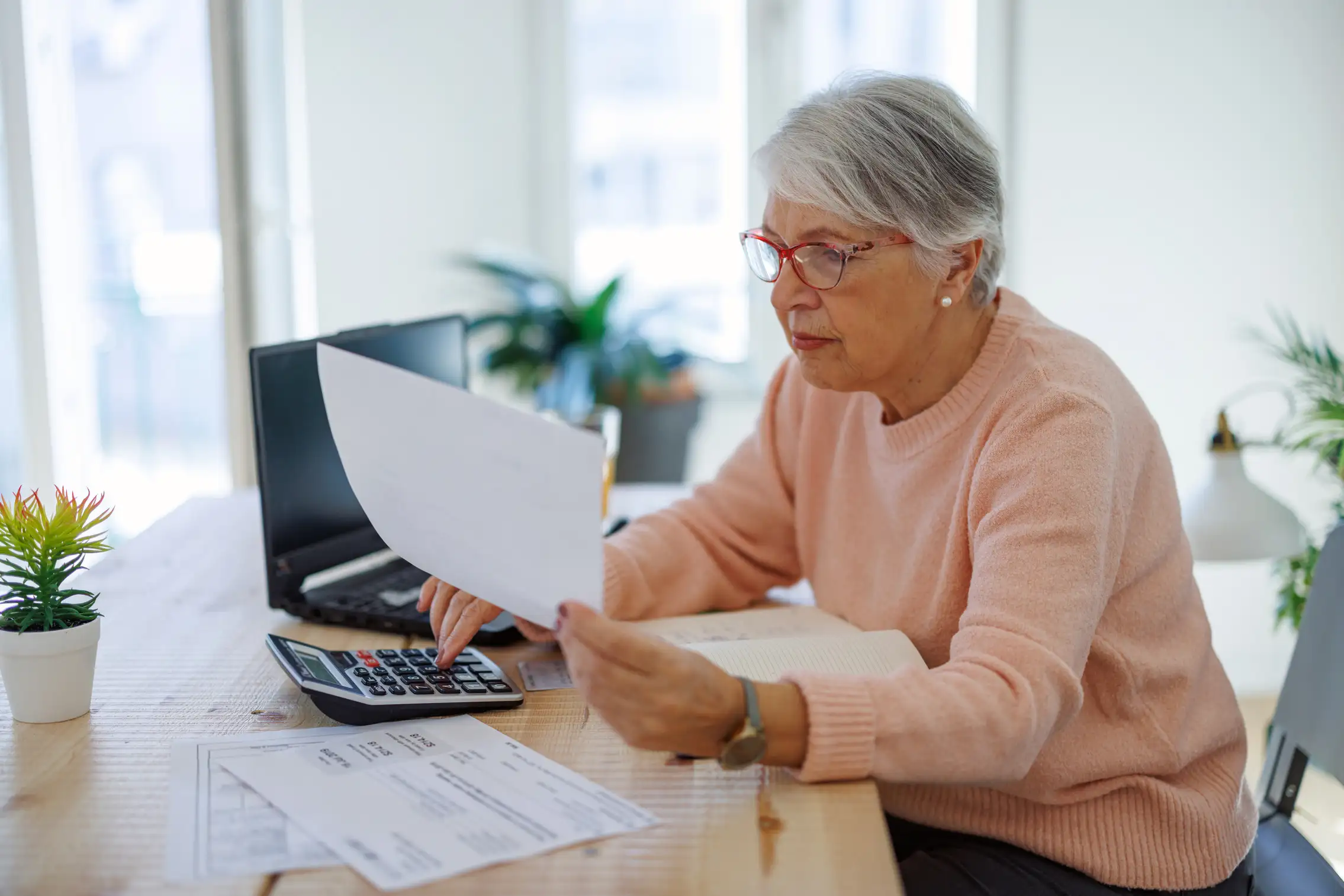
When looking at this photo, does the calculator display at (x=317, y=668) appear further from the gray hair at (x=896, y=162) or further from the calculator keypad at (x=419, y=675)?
the gray hair at (x=896, y=162)

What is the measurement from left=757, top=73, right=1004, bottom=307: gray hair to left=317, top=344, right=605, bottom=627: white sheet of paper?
0.39 meters

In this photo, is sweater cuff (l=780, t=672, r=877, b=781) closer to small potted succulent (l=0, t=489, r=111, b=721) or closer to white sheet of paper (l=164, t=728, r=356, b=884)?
white sheet of paper (l=164, t=728, r=356, b=884)

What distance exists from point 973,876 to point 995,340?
514mm

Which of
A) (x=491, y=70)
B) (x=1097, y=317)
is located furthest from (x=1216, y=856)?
(x=491, y=70)

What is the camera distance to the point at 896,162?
112 cm

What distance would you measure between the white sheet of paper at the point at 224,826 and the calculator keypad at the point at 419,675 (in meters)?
0.08

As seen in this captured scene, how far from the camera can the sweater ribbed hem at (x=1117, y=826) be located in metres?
1.08

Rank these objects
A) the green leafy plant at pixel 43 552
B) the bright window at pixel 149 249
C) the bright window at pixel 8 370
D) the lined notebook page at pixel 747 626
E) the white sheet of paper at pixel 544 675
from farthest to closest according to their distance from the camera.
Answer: the bright window at pixel 149 249 → the bright window at pixel 8 370 → the lined notebook page at pixel 747 626 → the white sheet of paper at pixel 544 675 → the green leafy plant at pixel 43 552

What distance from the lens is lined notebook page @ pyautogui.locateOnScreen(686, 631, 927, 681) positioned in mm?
1071

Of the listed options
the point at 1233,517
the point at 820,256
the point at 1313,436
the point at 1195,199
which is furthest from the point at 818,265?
the point at 1195,199

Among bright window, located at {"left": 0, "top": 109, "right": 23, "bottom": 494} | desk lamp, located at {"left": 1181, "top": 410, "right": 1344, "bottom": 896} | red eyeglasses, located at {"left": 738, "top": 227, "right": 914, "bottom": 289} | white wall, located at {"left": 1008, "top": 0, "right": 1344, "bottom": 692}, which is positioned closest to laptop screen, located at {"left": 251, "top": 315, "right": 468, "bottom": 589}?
red eyeglasses, located at {"left": 738, "top": 227, "right": 914, "bottom": 289}

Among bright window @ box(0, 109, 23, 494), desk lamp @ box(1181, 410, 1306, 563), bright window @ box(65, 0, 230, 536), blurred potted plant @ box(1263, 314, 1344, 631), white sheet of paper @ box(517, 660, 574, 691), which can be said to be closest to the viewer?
white sheet of paper @ box(517, 660, 574, 691)

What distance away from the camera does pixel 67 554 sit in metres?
1.04

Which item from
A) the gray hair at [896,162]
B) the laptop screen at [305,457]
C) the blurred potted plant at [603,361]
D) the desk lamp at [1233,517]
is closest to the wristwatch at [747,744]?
the gray hair at [896,162]
